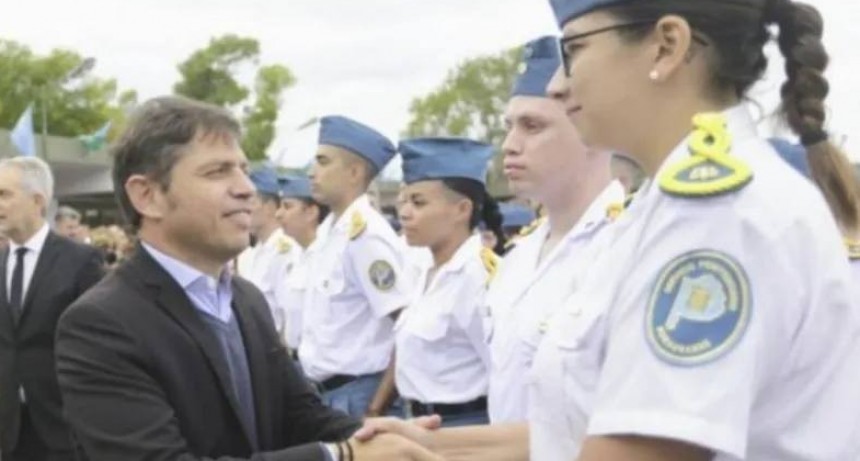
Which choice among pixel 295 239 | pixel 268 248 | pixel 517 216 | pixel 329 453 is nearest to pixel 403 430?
pixel 329 453

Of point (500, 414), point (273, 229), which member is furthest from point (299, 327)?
point (500, 414)

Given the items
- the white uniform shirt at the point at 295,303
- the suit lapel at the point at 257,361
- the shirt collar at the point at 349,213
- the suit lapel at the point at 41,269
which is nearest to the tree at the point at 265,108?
the white uniform shirt at the point at 295,303

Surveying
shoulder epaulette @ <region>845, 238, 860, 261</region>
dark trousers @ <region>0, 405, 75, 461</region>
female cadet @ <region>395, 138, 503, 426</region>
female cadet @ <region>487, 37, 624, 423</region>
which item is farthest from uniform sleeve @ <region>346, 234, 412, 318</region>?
shoulder epaulette @ <region>845, 238, 860, 261</region>

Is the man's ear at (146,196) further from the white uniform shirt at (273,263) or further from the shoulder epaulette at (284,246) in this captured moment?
the shoulder epaulette at (284,246)

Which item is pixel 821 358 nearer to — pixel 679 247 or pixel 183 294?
pixel 679 247

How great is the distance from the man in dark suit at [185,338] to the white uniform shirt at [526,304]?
0.62 meters

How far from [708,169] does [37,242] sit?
504 centimetres

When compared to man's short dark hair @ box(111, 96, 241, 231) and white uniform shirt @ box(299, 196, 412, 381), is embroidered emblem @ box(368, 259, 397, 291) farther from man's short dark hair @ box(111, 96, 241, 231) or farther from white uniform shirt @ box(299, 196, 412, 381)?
man's short dark hair @ box(111, 96, 241, 231)

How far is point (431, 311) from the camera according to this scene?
521 centimetres

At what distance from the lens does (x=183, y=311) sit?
2691 mm

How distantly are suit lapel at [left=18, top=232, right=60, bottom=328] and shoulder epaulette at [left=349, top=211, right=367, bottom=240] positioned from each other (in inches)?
58.2

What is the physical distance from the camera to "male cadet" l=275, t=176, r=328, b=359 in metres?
8.30

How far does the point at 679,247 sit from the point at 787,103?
A: 1.54 feet

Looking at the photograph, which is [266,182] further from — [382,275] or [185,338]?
[185,338]
